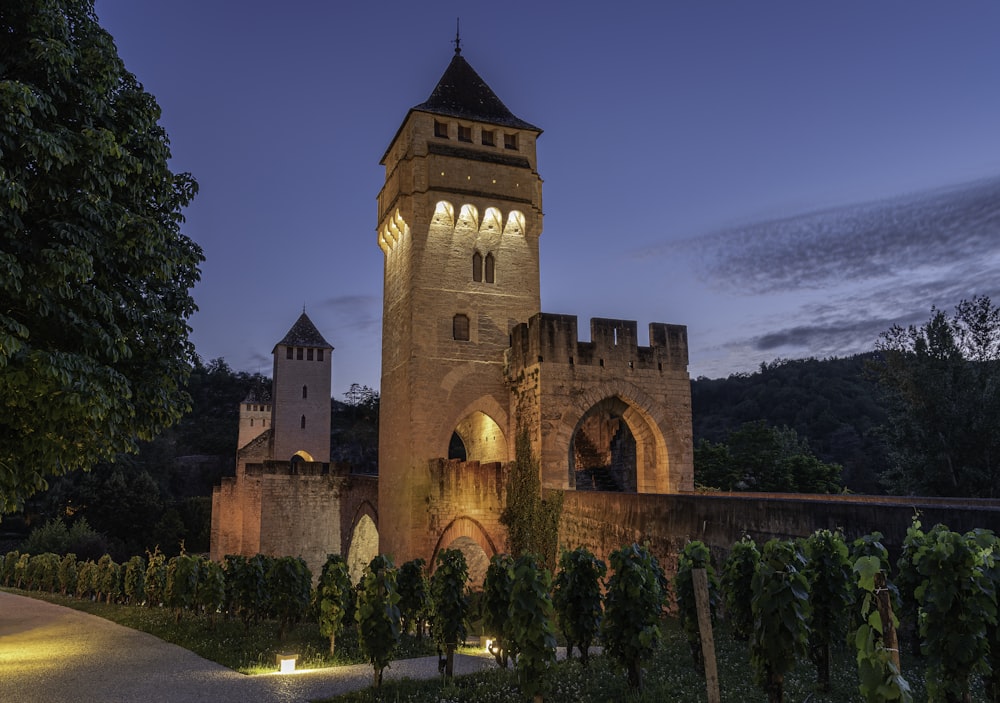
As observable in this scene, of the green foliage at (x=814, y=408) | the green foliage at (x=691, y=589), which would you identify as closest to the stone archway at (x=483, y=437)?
the green foliage at (x=691, y=589)

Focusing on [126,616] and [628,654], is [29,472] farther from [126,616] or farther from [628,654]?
[126,616]

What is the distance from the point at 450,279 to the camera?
72.1 ft

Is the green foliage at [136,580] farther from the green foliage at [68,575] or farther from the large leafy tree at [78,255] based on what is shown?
the large leafy tree at [78,255]

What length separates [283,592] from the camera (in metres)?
13.1

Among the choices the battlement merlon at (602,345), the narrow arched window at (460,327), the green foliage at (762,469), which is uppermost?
the narrow arched window at (460,327)

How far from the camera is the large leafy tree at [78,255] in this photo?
7.11 m

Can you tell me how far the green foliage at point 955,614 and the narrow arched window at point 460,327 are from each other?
16745 mm

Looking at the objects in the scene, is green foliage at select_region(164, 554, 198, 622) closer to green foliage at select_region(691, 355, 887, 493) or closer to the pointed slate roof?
the pointed slate roof

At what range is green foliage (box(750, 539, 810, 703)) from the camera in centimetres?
633

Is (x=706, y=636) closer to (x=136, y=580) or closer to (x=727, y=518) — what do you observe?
(x=727, y=518)

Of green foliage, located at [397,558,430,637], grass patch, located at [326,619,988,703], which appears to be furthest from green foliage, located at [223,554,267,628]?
grass patch, located at [326,619,988,703]

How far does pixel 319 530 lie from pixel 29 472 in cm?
2137

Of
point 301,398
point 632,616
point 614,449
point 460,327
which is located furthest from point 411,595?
point 301,398

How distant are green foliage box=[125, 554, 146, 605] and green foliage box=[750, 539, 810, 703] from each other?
16.8 m
